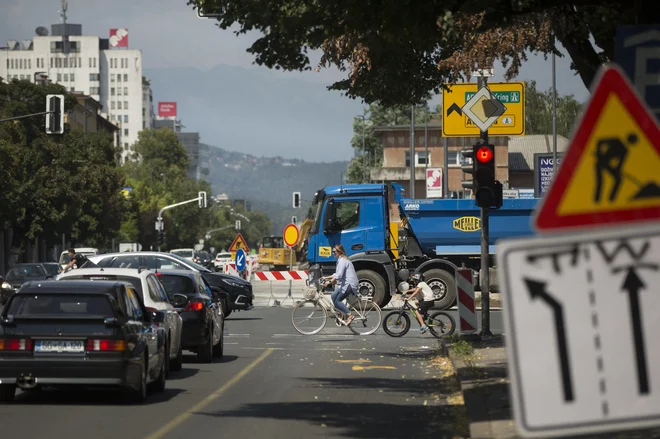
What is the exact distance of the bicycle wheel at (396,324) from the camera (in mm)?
25484

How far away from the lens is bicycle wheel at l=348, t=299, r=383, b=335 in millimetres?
26047

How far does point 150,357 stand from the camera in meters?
14.3

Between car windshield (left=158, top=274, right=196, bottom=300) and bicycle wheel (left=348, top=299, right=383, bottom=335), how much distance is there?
6.87m

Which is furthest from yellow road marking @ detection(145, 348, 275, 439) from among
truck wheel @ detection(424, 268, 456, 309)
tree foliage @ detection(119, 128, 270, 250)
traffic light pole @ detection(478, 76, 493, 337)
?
tree foliage @ detection(119, 128, 270, 250)

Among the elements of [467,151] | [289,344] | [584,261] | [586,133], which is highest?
[467,151]

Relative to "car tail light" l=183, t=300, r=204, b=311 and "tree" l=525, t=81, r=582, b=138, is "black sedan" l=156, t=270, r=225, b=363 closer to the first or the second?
"car tail light" l=183, t=300, r=204, b=311

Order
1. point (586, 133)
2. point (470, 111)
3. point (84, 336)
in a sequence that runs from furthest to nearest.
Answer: point (470, 111)
point (84, 336)
point (586, 133)

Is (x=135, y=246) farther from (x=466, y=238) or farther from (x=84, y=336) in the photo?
(x=84, y=336)

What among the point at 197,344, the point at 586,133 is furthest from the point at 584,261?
the point at 197,344

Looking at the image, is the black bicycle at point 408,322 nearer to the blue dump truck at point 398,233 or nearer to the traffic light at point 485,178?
the traffic light at point 485,178

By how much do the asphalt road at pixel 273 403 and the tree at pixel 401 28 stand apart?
3.84 metres

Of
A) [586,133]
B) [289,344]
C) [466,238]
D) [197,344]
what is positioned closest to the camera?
[586,133]

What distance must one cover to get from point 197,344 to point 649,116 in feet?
48.1

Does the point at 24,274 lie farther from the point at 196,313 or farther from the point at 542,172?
the point at 196,313
